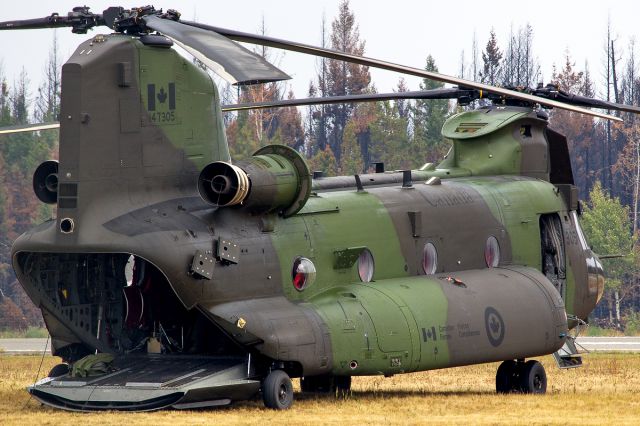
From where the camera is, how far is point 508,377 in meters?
24.3

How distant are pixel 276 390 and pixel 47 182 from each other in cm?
491

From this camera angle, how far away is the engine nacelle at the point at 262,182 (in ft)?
64.7

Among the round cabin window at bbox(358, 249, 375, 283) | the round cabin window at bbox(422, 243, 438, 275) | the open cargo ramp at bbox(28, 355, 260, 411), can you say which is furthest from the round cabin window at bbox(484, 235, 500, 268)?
the open cargo ramp at bbox(28, 355, 260, 411)

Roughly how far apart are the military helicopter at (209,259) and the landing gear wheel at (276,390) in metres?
0.02

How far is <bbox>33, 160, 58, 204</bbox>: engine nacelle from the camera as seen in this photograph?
21.3 m

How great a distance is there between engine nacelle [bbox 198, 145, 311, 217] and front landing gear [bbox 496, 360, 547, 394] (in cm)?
554

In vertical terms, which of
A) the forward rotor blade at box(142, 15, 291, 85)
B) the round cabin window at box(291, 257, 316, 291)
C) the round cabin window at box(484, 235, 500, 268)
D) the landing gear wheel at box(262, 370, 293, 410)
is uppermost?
the forward rotor blade at box(142, 15, 291, 85)

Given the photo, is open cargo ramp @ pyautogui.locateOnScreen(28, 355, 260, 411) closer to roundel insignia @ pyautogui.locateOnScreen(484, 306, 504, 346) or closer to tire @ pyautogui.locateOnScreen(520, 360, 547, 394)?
roundel insignia @ pyautogui.locateOnScreen(484, 306, 504, 346)

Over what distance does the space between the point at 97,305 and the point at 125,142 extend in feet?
8.85

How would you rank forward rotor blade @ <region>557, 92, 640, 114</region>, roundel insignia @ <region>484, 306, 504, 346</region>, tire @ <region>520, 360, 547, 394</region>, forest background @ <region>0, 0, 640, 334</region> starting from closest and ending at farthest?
1. roundel insignia @ <region>484, 306, 504, 346</region>
2. tire @ <region>520, 360, 547, 394</region>
3. forward rotor blade @ <region>557, 92, 640, 114</region>
4. forest background @ <region>0, 0, 640, 334</region>

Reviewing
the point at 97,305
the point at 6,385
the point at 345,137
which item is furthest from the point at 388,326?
the point at 345,137

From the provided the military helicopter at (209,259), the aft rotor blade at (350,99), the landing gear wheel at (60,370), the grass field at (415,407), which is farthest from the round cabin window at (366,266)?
the landing gear wheel at (60,370)

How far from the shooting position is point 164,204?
65.9 feet

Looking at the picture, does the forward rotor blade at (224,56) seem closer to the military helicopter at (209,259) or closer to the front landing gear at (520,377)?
the military helicopter at (209,259)
